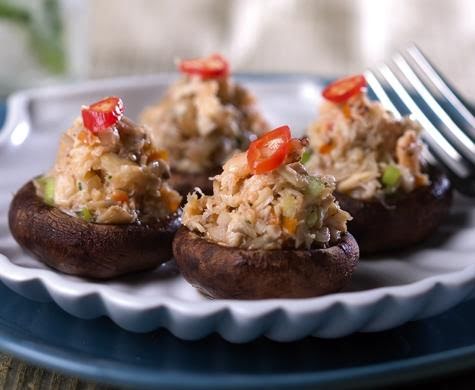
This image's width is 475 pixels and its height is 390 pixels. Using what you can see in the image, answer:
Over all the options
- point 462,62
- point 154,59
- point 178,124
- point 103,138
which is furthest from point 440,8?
point 103,138

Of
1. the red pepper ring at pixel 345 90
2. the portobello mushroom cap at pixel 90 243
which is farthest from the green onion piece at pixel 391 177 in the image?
the portobello mushroom cap at pixel 90 243

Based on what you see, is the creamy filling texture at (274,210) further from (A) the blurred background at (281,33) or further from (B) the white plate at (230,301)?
(A) the blurred background at (281,33)

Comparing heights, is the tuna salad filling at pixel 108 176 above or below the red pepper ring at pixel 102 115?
below

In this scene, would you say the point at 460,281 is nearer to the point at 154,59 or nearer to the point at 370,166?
the point at 370,166

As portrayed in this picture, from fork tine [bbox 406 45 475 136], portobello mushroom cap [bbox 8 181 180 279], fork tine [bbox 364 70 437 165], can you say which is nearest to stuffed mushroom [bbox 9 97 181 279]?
portobello mushroom cap [bbox 8 181 180 279]

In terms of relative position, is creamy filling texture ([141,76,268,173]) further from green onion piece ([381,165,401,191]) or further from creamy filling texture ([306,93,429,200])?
green onion piece ([381,165,401,191])

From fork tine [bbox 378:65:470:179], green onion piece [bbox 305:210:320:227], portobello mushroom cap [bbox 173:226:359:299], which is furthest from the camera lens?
fork tine [bbox 378:65:470:179]

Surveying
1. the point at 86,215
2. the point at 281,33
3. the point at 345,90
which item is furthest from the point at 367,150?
the point at 281,33
